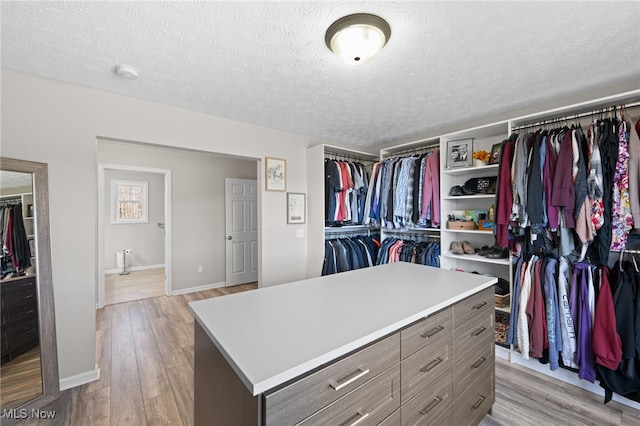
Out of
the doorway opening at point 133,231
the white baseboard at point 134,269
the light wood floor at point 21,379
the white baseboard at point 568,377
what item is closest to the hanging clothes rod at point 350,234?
the white baseboard at point 568,377

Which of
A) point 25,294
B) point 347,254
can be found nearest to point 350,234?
point 347,254

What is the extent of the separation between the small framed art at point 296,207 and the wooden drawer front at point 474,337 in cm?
233

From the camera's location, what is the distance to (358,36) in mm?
1401

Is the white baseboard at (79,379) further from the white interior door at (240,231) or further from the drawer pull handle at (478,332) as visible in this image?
the drawer pull handle at (478,332)

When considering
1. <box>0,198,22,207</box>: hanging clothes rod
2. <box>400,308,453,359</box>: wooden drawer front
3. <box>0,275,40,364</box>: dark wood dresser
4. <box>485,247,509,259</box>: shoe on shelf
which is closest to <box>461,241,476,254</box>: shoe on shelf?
<box>485,247,509,259</box>: shoe on shelf

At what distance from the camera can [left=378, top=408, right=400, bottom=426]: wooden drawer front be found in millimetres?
1057

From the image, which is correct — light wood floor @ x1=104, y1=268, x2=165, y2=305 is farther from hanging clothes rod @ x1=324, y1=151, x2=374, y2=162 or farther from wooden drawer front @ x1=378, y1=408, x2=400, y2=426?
wooden drawer front @ x1=378, y1=408, x2=400, y2=426

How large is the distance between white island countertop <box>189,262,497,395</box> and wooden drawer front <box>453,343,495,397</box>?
1.24 feet

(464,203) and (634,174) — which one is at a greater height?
(634,174)

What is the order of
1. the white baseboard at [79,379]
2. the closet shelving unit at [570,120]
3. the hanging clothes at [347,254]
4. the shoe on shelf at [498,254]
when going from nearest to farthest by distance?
1. the closet shelving unit at [570,120]
2. the white baseboard at [79,379]
3. the shoe on shelf at [498,254]
4. the hanging clothes at [347,254]

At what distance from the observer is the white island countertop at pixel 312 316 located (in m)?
0.82

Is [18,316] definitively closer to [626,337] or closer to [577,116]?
[626,337]

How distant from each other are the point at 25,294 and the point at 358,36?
106 inches

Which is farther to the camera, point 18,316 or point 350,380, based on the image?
point 18,316
